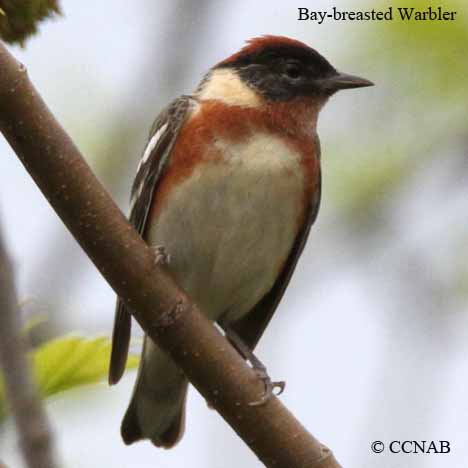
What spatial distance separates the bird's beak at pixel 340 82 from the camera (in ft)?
16.6

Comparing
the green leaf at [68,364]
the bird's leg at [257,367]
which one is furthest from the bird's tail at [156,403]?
the green leaf at [68,364]

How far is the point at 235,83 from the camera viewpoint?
5.08 meters

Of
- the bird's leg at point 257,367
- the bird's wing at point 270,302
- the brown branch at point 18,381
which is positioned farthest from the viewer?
the bird's wing at point 270,302

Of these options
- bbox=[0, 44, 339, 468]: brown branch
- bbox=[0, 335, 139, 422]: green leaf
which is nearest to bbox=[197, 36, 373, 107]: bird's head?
bbox=[0, 44, 339, 468]: brown branch

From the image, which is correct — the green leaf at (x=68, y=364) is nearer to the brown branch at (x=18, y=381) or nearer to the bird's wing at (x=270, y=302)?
the brown branch at (x=18, y=381)

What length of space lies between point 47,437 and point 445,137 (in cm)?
402

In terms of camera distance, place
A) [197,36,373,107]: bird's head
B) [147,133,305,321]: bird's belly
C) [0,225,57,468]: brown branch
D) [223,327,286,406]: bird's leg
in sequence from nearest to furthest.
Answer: [0,225,57,468]: brown branch → [223,327,286,406]: bird's leg → [147,133,305,321]: bird's belly → [197,36,373,107]: bird's head

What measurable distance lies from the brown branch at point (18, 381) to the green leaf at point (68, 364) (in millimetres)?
732

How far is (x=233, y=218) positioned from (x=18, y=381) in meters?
2.49

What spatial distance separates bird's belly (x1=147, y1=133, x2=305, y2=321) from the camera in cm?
444

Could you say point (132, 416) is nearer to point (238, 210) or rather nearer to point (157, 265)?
point (238, 210)

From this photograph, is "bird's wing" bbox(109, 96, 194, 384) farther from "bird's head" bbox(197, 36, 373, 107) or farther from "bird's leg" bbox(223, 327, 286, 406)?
"bird's leg" bbox(223, 327, 286, 406)

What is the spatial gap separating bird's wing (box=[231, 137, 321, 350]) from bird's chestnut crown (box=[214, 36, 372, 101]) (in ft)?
1.06

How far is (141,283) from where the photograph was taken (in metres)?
3.12
